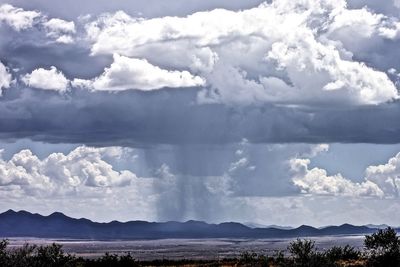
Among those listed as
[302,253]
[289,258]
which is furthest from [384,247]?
[302,253]

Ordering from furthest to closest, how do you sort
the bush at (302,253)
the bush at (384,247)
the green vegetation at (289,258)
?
the bush at (384,247) < the bush at (302,253) < the green vegetation at (289,258)

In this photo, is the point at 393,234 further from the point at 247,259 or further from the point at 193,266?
the point at 193,266

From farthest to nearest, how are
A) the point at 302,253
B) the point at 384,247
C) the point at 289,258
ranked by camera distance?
the point at 384,247 < the point at 289,258 < the point at 302,253

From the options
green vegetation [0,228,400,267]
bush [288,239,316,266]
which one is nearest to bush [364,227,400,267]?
green vegetation [0,228,400,267]

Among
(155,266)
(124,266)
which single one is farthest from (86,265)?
(155,266)

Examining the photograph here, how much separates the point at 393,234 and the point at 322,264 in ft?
58.2

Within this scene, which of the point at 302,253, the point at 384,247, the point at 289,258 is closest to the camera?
the point at 302,253

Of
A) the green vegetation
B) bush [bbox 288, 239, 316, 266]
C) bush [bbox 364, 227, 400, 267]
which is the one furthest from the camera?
bush [bbox 364, 227, 400, 267]

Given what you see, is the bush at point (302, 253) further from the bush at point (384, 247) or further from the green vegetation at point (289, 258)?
the bush at point (384, 247)

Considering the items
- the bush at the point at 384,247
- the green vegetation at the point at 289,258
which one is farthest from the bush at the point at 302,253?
the bush at the point at 384,247

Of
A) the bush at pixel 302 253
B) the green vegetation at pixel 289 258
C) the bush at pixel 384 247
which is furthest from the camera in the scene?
the bush at pixel 384 247

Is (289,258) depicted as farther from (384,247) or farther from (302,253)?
(302,253)

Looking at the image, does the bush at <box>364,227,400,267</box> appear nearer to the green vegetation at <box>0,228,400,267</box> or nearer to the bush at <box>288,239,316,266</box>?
the green vegetation at <box>0,228,400,267</box>

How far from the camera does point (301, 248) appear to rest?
6494 centimetres
